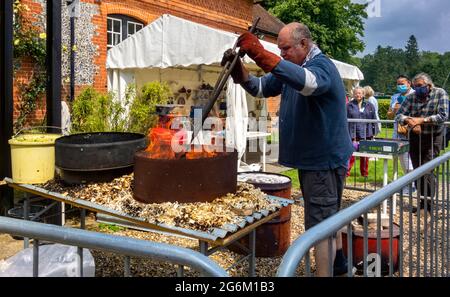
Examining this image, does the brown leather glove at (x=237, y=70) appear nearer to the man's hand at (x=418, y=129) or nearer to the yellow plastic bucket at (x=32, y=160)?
the yellow plastic bucket at (x=32, y=160)

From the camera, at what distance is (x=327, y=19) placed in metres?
33.4

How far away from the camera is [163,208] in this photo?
2734 millimetres

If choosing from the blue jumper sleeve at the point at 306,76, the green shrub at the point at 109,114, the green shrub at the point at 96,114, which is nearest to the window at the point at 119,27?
the green shrub at the point at 109,114

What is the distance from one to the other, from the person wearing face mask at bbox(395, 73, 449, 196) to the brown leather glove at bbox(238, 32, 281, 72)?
14.5 feet

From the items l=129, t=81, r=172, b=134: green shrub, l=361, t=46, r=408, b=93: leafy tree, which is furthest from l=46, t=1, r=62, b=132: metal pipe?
l=361, t=46, r=408, b=93: leafy tree

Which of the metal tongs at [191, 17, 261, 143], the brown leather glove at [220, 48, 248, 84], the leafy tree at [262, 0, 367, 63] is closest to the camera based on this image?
the metal tongs at [191, 17, 261, 143]

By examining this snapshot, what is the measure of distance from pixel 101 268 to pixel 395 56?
14990 cm

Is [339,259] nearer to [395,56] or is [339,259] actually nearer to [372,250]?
[372,250]

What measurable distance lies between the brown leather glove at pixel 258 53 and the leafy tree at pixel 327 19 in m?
29.3

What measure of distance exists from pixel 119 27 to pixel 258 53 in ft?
30.1

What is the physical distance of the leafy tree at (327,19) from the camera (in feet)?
104

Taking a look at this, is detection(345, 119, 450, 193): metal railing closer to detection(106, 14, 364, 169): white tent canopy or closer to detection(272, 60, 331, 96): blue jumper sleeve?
detection(106, 14, 364, 169): white tent canopy

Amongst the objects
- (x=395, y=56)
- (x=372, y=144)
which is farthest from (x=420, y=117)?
(x=395, y=56)

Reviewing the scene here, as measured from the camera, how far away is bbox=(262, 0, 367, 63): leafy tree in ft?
104
